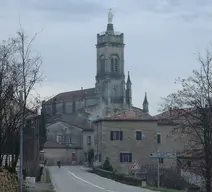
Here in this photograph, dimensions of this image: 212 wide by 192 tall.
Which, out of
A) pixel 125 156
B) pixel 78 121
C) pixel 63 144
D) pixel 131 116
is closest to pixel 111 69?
pixel 78 121

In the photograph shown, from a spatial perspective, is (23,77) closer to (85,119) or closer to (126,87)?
(85,119)

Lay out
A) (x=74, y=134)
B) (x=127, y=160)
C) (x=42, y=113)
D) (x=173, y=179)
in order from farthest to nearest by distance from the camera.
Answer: (x=74, y=134) → (x=127, y=160) → (x=173, y=179) → (x=42, y=113)

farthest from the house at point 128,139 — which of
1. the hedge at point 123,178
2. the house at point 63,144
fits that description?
the house at point 63,144

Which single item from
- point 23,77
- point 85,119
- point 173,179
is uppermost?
point 85,119

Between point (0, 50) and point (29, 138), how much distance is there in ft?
56.0

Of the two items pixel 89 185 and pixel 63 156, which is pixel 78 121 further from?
pixel 89 185

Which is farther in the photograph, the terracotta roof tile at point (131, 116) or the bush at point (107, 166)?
the terracotta roof tile at point (131, 116)

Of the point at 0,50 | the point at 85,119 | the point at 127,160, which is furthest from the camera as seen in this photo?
the point at 85,119

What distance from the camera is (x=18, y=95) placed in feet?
83.3

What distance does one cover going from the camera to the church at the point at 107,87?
6073 inches

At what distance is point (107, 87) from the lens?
154375 mm

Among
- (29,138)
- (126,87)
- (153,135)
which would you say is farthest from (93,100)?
(29,138)

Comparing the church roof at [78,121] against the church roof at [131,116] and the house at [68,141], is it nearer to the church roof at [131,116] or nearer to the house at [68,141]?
the house at [68,141]

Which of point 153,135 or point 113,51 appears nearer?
point 153,135
